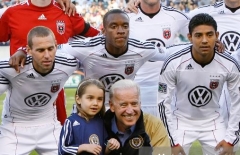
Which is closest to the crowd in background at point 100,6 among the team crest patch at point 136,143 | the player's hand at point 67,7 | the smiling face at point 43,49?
the player's hand at point 67,7

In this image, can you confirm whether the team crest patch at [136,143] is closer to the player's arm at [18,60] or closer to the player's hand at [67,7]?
the player's arm at [18,60]

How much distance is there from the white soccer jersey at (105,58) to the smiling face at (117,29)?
0.24 meters

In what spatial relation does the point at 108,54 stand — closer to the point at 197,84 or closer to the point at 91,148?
the point at 197,84

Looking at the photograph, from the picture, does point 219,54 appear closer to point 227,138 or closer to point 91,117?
point 227,138

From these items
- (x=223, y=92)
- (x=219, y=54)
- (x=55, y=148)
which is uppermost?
(x=219, y=54)

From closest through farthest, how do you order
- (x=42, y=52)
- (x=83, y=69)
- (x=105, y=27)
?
(x=42, y=52) < (x=105, y=27) < (x=83, y=69)

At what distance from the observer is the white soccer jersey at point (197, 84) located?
6.26 m

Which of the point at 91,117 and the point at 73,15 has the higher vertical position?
the point at 73,15

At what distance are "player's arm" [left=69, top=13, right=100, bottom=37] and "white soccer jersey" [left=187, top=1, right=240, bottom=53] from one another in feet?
4.45

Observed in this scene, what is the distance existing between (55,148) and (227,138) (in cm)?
181

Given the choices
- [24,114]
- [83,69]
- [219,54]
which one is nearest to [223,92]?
[219,54]

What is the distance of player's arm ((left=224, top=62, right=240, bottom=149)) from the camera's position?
6.27 metres

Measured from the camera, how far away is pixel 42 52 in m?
5.79

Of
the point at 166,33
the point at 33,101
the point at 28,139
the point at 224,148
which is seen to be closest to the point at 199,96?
the point at 224,148
